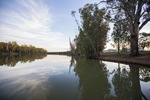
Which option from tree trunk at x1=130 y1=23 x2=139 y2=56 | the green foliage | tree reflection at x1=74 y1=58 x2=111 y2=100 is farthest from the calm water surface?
the green foliage

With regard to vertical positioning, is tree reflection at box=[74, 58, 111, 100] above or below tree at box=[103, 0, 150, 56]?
below

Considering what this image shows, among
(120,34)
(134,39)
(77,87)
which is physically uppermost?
(120,34)

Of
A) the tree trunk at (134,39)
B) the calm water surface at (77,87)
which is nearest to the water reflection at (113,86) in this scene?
the calm water surface at (77,87)

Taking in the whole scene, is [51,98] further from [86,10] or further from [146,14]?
[86,10]

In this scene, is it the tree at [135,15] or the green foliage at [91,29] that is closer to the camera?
the tree at [135,15]

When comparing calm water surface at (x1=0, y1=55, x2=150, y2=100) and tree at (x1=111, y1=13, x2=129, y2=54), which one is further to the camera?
tree at (x1=111, y1=13, x2=129, y2=54)

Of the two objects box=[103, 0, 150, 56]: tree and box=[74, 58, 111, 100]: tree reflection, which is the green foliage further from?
box=[74, 58, 111, 100]: tree reflection

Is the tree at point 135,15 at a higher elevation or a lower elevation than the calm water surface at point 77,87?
higher

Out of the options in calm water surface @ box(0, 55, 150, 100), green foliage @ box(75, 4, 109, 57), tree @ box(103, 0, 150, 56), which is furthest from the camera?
green foliage @ box(75, 4, 109, 57)

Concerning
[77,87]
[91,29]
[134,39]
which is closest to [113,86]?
[77,87]

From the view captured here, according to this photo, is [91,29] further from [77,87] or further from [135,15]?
[77,87]

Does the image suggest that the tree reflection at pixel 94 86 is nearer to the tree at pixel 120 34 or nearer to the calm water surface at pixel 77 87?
the calm water surface at pixel 77 87

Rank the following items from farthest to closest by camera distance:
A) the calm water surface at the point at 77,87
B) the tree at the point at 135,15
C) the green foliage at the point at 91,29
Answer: the green foliage at the point at 91,29
the tree at the point at 135,15
the calm water surface at the point at 77,87

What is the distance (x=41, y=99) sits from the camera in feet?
20.5
